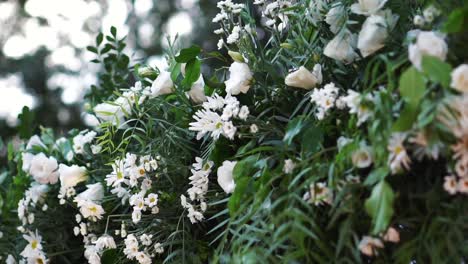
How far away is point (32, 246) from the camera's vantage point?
882 millimetres

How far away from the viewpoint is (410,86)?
496 mm

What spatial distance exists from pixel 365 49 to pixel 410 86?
0.50 ft

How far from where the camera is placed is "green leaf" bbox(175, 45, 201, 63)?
77 centimetres

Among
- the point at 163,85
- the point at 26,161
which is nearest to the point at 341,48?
the point at 163,85

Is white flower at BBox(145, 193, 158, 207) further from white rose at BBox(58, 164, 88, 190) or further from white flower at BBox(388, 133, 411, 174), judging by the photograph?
white flower at BBox(388, 133, 411, 174)

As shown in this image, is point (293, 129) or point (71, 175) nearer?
point (293, 129)

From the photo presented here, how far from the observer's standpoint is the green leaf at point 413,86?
492mm

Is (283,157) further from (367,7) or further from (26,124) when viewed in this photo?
(26,124)

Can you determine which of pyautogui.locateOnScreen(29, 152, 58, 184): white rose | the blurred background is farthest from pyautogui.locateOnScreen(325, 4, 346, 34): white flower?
the blurred background

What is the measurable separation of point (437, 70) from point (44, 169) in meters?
0.69

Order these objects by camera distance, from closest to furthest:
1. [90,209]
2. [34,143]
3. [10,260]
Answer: [90,209] → [10,260] → [34,143]

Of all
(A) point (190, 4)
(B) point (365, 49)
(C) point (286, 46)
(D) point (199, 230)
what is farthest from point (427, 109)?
(A) point (190, 4)

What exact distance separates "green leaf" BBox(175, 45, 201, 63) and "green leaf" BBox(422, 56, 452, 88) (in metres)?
0.36

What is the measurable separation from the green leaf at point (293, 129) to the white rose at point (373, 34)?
11 centimetres
